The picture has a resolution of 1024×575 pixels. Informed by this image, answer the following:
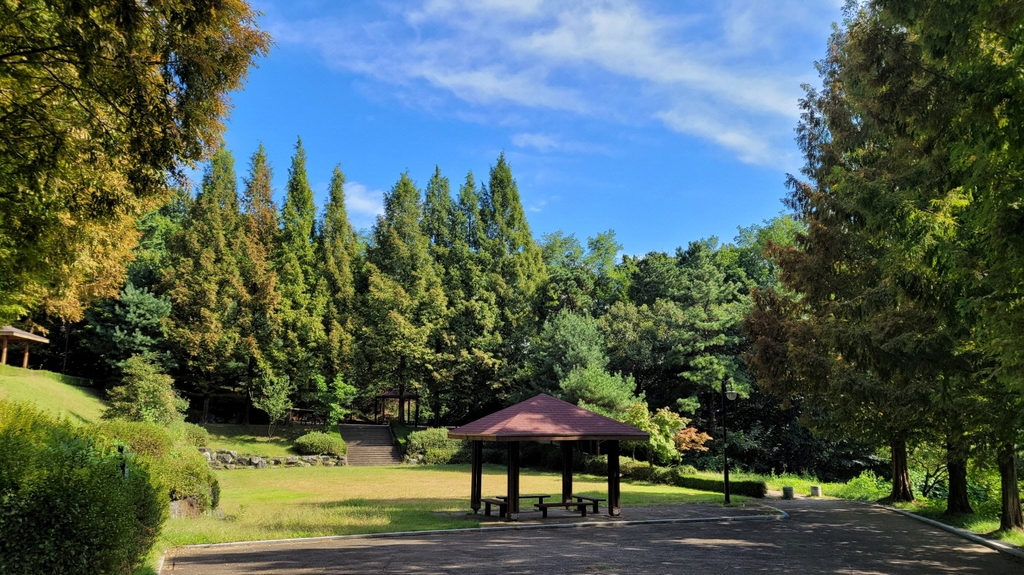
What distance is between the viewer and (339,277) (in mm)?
44094

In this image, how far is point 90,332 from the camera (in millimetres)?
38656

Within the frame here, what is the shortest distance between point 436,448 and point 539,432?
909 inches

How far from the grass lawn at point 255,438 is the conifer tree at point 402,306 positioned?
5.60 metres

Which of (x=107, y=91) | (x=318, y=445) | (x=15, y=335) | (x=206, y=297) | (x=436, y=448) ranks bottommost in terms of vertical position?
(x=436, y=448)

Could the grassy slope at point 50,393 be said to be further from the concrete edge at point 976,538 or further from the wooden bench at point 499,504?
the concrete edge at point 976,538

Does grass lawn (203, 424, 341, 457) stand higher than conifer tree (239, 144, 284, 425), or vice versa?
conifer tree (239, 144, 284, 425)

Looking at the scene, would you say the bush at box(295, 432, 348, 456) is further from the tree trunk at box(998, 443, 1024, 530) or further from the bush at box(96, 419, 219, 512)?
the tree trunk at box(998, 443, 1024, 530)

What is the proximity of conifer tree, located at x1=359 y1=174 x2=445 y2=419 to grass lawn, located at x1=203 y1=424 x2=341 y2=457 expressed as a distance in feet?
18.4

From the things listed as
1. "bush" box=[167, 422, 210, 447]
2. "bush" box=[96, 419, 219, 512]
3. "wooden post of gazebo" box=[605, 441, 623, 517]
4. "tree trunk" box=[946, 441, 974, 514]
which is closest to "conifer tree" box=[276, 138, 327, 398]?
"bush" box=[167, 422, 210, 447]

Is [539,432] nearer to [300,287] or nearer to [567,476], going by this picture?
[567,476]

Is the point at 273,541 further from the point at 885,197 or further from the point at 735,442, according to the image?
the point at 735,442

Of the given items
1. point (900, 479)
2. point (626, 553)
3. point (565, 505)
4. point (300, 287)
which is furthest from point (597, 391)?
point (300, 287)

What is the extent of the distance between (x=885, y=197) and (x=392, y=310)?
34617 mm

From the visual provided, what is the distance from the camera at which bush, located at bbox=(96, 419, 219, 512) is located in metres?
13.5
